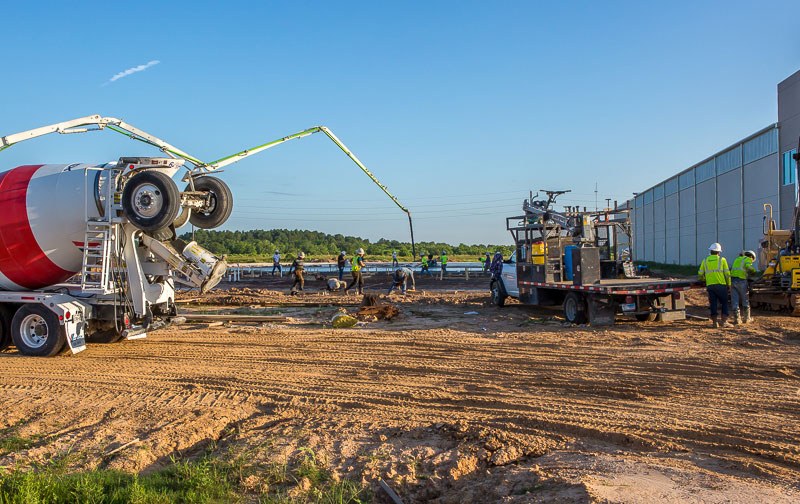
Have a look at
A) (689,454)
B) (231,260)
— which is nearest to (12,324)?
(689,454)

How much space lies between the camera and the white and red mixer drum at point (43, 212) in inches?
455

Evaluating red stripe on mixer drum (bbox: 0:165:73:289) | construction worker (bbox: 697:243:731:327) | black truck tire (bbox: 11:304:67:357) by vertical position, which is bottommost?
black truck tire (bbox: 11:304:67:357)

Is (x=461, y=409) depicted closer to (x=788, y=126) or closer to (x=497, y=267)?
(x=497, y=267)

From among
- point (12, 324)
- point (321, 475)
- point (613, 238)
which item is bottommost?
point (321, 475)

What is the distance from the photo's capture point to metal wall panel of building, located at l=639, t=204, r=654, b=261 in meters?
52.6

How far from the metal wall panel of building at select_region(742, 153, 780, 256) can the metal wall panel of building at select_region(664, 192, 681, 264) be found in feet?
38.7

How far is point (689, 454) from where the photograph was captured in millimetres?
5648

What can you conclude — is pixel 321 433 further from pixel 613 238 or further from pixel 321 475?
pixel 613 238

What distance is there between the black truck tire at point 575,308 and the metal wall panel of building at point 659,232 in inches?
1443

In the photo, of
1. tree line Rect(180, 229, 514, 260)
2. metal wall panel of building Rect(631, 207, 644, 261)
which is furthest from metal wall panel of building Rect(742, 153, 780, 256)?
tree line Rect(180, 229, 514, 260)

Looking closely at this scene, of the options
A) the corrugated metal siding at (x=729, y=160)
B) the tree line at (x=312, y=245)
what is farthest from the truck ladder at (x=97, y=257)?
the tree line at (x=312, y=245)

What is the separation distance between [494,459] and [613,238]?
12877 millimetres

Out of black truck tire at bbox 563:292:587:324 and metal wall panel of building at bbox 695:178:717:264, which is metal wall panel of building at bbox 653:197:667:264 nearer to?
metal wall panel of building at bbox 695:178:717:264

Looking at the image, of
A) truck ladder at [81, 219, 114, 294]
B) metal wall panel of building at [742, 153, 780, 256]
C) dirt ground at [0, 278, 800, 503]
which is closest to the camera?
dirt ground at [0, 278, 800, 503]
